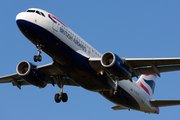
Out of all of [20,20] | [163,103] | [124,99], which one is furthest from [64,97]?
[163,103]

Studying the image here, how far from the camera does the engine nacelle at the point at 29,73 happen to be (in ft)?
98.5

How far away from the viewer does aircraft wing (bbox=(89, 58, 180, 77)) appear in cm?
2731

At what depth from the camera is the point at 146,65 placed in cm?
2822

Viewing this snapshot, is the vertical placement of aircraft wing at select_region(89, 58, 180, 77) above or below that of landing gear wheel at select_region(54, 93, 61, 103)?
above

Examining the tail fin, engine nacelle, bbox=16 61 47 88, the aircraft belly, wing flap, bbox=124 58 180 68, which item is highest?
the tail fin

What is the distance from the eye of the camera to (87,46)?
28.6 metres

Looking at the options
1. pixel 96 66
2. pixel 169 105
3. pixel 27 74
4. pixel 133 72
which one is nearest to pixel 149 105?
pixel 169 105

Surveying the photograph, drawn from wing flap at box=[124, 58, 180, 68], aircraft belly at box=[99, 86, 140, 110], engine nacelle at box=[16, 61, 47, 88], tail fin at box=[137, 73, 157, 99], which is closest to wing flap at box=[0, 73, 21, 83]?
engine nacelle at box=[16, 61, 47, 88]

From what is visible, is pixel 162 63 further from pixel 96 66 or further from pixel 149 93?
pixel 149 93

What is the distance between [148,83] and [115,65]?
1605 cm

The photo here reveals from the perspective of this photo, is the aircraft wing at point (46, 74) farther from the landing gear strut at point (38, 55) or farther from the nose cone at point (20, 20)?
the nose cone at point (20, 20)

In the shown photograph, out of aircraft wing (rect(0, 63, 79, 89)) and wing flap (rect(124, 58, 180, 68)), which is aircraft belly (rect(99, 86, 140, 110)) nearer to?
aircraft wing (rect(0, 63, 79, 89))

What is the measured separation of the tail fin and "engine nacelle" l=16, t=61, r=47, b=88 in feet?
45.9

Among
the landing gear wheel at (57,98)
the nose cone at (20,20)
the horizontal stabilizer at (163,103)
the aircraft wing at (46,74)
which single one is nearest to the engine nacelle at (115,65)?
the aircraft wing at (46,74)
